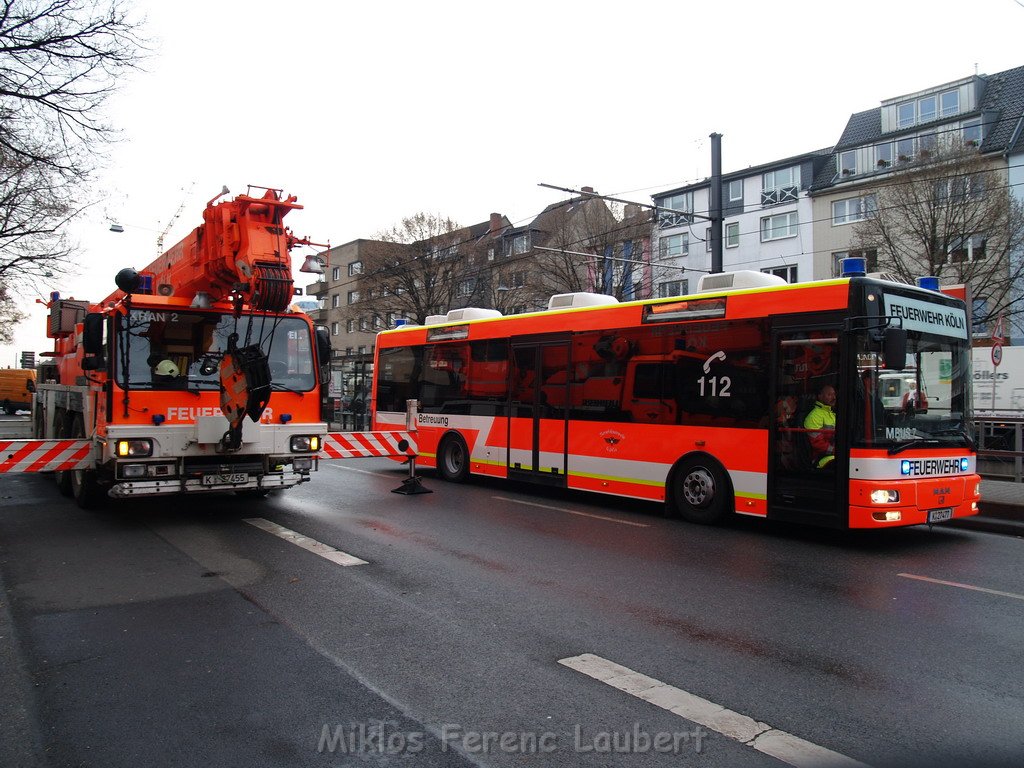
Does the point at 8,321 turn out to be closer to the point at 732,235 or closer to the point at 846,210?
the point at 732,235

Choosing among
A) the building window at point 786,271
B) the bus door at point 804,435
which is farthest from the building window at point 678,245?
the bus door at point 804,435

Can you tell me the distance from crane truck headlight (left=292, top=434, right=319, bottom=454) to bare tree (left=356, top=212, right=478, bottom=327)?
27114 millimetres

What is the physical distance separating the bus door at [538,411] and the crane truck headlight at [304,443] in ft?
12.7

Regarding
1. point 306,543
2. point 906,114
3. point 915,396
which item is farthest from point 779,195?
point 306,543

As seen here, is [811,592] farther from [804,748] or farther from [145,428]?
[145,428]

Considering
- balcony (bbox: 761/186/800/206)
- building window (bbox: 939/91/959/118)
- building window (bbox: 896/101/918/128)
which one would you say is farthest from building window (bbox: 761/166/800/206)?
building window (bbox: 939/91/959/118)

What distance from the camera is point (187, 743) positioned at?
3568mm

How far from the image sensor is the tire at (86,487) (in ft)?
33.2

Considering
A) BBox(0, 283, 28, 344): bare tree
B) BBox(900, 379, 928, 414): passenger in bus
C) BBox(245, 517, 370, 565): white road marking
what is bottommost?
BBox(245, 517, 370, 565): white road marking

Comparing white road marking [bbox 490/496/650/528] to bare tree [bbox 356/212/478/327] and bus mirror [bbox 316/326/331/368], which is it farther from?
bare tree [bbox 356/212/478/327]

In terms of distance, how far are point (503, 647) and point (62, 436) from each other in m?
9.42

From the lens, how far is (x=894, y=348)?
7.78m

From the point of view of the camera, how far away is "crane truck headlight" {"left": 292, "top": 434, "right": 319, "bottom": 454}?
956 cm

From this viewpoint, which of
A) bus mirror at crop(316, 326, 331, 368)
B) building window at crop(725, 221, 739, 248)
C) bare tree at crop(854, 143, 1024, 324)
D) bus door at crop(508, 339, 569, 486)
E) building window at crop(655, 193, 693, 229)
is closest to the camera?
bus mirror at crop(316, 326, 331, 368)
